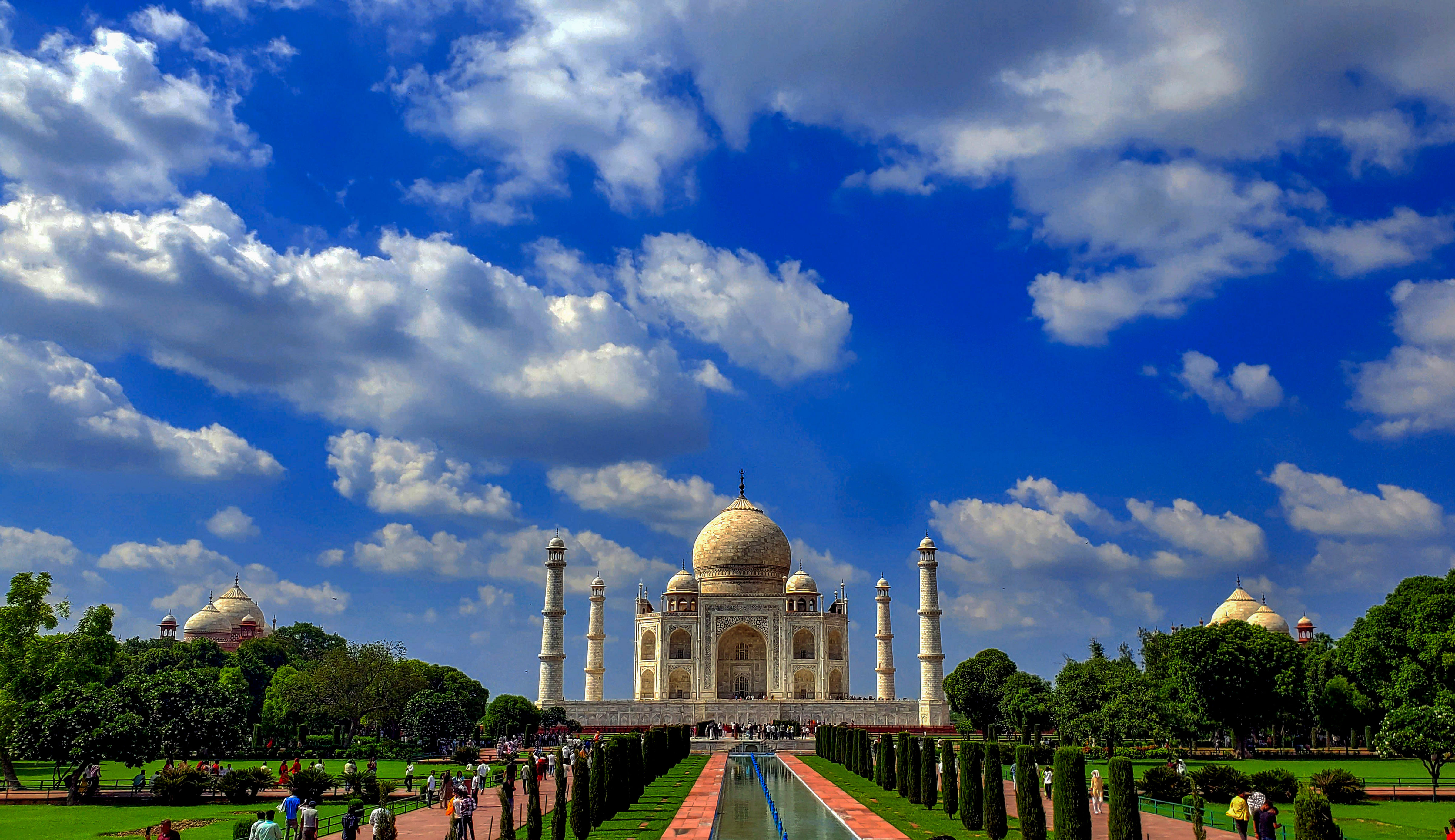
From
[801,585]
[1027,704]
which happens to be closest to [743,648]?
[801,585]

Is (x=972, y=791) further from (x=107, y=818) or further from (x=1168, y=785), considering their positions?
(x=107, y=818)

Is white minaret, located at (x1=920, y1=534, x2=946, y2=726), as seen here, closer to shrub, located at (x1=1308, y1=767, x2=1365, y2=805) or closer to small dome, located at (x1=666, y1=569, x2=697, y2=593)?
small dome, located at (x1=666, y1=569, x2=697, y2=593)

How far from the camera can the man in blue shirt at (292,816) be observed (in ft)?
60.2

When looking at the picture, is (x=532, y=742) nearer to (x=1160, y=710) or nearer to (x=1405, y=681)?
(x=1160, y=710)

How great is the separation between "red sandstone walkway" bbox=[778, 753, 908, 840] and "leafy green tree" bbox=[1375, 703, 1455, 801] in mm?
14165

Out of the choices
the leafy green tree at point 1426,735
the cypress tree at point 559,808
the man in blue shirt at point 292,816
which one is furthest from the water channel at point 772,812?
the leafy green tree at point 1426,735

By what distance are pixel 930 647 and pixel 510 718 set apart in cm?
2135

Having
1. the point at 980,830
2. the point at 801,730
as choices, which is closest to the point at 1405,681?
the point at 980,830

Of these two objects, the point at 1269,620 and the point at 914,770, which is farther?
the point at 1269,620

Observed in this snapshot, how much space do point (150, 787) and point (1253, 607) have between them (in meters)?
70.7

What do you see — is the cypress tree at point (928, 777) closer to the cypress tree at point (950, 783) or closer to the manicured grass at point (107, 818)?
the cypress tree at point (950, 783)

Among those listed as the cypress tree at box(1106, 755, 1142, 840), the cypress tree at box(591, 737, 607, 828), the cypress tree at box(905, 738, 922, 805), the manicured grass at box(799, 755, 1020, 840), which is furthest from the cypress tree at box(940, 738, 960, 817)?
the cypress tree at box(591, 737, 607, 828)

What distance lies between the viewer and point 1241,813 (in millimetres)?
18344

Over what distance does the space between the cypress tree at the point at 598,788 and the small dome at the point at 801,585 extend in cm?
4192
